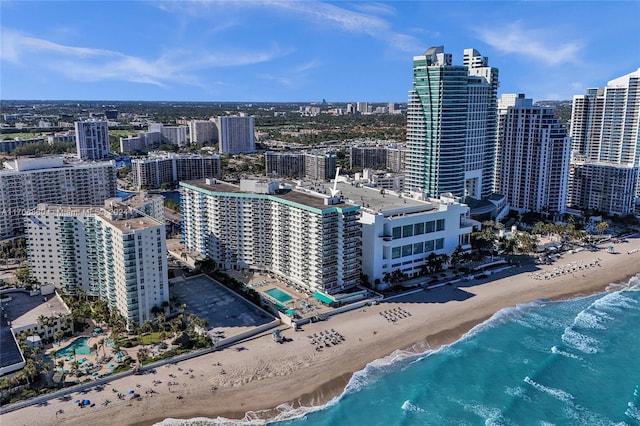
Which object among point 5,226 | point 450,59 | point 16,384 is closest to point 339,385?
point 16,384

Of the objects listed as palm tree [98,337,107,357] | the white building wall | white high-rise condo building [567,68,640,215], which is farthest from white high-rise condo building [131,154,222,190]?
palm tree [98,337,107,357]

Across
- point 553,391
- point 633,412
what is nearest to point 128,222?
point 553,391

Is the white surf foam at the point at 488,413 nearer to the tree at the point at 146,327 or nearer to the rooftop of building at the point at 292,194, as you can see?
the rooftop of building at the point at 292,194

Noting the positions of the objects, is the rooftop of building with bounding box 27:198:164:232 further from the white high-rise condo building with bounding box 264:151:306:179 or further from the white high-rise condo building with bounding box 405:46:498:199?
the white high-rise condo building with bounding box 264:151:306:179

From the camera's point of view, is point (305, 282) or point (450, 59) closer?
point (305, 282)

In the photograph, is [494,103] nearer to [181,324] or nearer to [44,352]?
[181,324]

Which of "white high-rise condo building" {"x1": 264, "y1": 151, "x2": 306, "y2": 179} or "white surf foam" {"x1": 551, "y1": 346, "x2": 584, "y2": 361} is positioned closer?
"white surf foam" {"x1": 551, "y1": 346, "x2": 584, "y2": 361}
